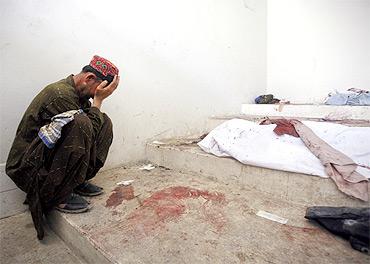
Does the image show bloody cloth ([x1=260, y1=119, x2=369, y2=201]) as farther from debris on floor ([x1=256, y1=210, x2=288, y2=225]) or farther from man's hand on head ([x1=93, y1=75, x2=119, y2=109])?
man's hand on head ([x1=93, y1=75, x2=119, y2=109])

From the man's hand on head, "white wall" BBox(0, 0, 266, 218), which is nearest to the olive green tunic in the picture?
the man's hand on head

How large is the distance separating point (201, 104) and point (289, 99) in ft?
5.06

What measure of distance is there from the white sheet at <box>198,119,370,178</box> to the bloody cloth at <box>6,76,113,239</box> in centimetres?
85

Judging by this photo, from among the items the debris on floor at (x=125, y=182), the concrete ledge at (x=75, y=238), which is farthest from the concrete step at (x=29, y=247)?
the debris on floor at (x=125, y=182)

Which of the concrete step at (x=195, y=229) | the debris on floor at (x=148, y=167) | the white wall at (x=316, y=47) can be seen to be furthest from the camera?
the white wall at (x=316, y=47)

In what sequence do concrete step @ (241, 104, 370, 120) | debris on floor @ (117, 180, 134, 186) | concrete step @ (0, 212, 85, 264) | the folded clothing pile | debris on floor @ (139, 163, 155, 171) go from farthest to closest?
the folded clothing pile
concrete step @ (241, 104, 370, 120)
debris on floor @ (139, 163, 155, 171)
debris on floor @ (117, 180, 134, 186)
concrete step @ (0, 212, 85, 264)

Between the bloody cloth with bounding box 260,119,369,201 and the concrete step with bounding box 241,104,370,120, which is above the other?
the concrete step with bounding box 241,104,370,120

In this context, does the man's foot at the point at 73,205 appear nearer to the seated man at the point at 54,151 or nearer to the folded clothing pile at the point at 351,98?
the seated man at the point at 54,151

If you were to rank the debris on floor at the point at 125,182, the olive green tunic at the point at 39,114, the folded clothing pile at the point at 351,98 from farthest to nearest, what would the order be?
the folded clothing pile at the point at 351,98, the debris on floor at the point at 125,182, the olive green tunic at the point at 39,114

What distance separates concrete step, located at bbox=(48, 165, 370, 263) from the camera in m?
0.83

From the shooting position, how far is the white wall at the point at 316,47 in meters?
2.77

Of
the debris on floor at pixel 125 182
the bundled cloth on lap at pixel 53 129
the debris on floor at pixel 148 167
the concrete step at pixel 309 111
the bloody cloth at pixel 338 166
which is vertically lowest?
the debris on floor at pixel 148 167

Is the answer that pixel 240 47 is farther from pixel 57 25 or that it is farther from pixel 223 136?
pixel 57 25

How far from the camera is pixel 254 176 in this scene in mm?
1388
